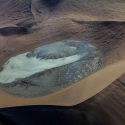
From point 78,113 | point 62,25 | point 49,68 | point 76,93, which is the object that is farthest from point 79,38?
point 78,113

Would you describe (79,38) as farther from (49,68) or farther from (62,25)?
(49,68)

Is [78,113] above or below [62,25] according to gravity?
above

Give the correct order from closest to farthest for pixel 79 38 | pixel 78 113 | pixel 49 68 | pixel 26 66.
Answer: pixel 78 113, pixel 49 68, pixel 26 66, pixel 79 38

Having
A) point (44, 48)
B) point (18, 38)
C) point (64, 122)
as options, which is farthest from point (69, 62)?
point (64, 122)

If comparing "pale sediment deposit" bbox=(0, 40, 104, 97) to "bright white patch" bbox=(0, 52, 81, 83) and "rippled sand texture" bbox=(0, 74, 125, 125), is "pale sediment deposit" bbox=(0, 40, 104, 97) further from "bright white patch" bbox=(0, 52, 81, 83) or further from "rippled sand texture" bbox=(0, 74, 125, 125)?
"rippled sand texture" bbox=(0, 74, 125, 125)

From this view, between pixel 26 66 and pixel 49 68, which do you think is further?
pixel 26 66

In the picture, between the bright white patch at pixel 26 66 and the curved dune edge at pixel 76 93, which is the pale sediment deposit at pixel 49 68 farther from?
the curved dune edge at pixel 76 93
